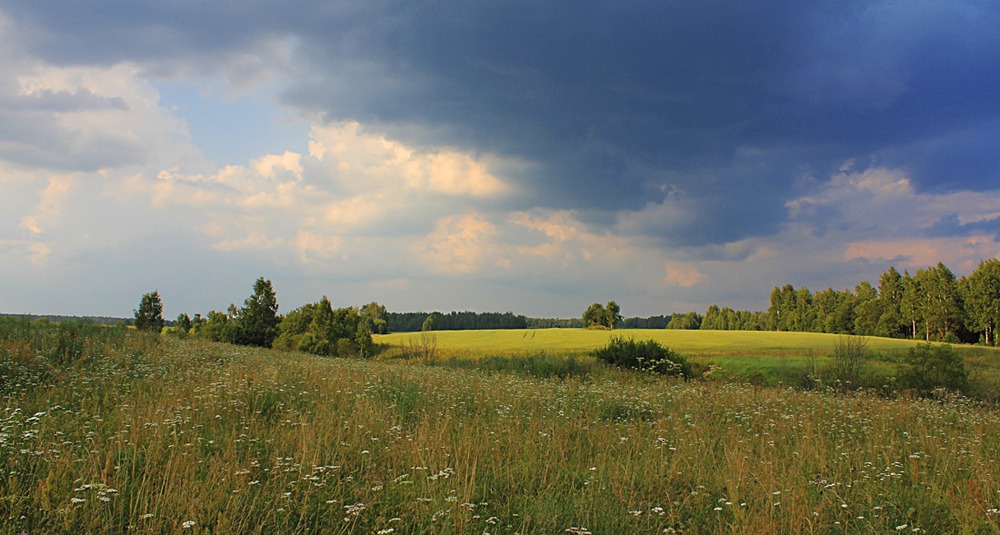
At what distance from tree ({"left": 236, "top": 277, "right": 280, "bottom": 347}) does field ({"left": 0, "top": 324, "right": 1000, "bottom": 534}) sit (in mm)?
51473

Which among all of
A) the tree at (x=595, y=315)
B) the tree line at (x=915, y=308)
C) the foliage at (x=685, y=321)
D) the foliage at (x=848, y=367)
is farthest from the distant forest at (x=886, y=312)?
the foliage at (x=848, y=367)

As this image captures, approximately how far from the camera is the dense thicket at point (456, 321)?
413 ft

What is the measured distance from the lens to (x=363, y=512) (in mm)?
4535

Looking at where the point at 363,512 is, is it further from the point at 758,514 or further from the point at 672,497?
the point at 758,514

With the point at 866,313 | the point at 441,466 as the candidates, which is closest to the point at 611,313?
the point at 866,313

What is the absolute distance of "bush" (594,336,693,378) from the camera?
26.0 metres

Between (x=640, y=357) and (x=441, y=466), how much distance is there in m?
22.6

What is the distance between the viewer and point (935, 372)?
84.1 feet

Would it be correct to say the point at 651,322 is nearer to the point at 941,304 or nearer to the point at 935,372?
the point at 941,304

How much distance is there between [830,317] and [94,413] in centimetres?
10815

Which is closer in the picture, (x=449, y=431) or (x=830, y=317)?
(x=449, y=431)

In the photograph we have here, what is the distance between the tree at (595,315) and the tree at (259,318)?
183 ft

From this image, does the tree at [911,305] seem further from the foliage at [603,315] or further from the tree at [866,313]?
the foliage at [603,315]

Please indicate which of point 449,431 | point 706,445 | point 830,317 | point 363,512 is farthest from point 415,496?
point 830,317
